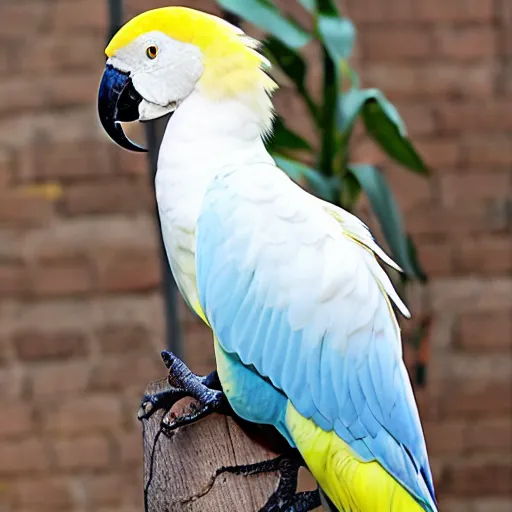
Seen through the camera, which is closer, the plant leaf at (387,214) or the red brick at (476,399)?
the plant leaf at (387,214)

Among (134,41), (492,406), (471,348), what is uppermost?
(134,41)

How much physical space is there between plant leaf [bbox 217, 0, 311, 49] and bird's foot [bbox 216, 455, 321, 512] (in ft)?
1.81

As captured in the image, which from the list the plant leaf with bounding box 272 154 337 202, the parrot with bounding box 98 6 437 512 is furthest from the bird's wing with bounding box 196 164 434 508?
the plant leaf with bounding box 272 154 337 202

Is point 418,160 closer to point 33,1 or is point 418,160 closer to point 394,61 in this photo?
point 394,61

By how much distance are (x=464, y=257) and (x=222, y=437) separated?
2.88 feet

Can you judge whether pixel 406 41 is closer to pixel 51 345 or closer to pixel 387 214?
pixel 387 214

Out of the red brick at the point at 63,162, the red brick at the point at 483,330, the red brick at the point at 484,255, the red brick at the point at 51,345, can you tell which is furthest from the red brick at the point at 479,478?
the red brick at the point at 63,162

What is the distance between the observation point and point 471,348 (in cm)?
141

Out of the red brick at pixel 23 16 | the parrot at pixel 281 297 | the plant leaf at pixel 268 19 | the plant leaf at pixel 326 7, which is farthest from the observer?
the red brick at pixel 23 16

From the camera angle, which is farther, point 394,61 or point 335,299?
point 394,61

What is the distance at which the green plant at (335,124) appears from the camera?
39.6 inches

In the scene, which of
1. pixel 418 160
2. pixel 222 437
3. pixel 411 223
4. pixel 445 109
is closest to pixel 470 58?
pixel 445 109

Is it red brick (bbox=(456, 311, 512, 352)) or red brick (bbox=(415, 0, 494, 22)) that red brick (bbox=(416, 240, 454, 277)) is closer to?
red brick (bbox=(456, 311, 512, 352))

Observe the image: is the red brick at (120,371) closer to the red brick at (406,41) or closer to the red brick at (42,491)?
the red brick at (42,491)
